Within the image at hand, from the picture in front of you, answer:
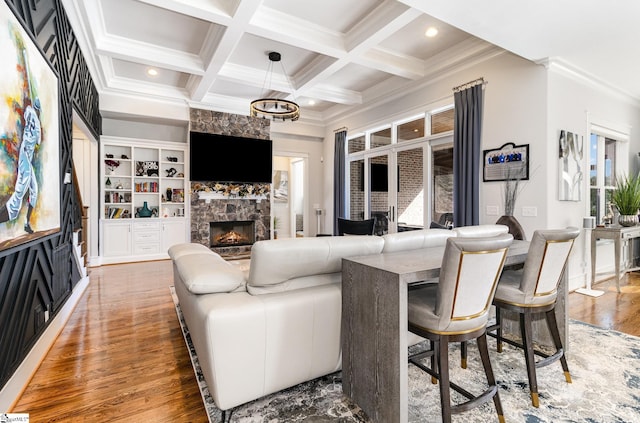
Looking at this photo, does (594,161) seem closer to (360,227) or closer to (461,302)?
(360,227)

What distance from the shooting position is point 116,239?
19.7 feet

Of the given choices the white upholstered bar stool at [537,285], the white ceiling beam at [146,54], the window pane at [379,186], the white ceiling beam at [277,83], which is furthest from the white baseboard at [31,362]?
the window pane at [379,186]

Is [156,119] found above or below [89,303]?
above

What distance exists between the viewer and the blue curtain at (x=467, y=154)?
433 cm

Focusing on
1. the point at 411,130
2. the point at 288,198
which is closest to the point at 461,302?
the point at 411,130

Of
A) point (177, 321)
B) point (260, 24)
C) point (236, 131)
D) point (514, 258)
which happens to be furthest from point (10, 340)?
point (236, 131)

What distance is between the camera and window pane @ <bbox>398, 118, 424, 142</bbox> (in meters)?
5.47

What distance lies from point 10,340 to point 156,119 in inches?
210

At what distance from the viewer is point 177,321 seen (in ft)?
10.3

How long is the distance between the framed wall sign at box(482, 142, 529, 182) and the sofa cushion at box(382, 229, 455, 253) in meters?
2.12

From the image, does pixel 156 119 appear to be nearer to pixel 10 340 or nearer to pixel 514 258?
pixel 10 340

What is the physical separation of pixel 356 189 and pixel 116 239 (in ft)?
16.3

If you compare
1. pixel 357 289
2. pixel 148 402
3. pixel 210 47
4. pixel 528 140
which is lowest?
pixel 148 402

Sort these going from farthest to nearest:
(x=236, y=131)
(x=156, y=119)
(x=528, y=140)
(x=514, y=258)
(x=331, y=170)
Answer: (x=331, y=170) → (x=236, y=131) → (x=156, y=119) → (x=528, y=140) → (x=514, y=258)
